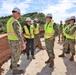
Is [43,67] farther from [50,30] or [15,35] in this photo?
[15,35]

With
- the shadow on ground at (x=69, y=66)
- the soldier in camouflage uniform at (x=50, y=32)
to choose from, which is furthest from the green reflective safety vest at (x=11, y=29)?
the shadow on ground at (x=69, y=66)

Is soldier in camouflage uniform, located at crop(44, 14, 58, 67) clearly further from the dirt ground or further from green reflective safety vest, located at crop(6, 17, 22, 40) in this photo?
green reflective safety vest, located at crop(6, 17, 22, 40)

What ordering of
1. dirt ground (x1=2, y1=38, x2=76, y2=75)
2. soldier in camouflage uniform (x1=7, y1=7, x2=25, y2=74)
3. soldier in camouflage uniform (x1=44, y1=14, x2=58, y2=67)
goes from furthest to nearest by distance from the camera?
1. soldier in camouflage uniform (x1=44, y1=14, x2=58, y2=67)
2. dirt ground (x1=2, y1=38, x2=76, y2=75)
3. soldier in camouflage uniform (x1=7, y1=7, x2=25, y2=74)

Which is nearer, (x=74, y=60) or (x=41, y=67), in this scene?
(x=41, y=67)

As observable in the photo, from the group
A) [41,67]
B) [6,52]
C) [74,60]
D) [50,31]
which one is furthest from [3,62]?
[74,60]

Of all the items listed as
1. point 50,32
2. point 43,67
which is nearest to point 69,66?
point 43,67

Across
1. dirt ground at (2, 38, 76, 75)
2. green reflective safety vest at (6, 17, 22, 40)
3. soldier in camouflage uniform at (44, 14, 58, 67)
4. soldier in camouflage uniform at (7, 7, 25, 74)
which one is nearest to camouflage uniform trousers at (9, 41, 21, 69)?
soldier in camouflage uniform at (7, 7, 25, 74)

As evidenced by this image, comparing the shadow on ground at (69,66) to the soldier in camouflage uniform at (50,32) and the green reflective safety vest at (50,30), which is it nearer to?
the soldier in camouflage uniform at (50,32)

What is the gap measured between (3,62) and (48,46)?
1745 mm

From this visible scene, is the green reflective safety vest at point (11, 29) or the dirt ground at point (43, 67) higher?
→ the green reflective safety vest at point (11, 29)

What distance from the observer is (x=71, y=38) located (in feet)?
30.7

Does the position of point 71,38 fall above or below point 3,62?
above

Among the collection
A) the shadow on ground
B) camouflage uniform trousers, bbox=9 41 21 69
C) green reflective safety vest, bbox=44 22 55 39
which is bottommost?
the shadow on ground

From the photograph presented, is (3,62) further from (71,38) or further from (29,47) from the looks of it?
(71,38)
